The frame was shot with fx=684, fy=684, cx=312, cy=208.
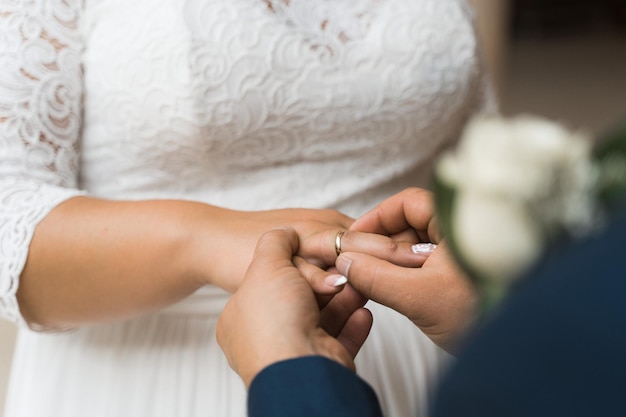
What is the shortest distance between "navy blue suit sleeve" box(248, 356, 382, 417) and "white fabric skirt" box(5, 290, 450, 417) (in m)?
0.42

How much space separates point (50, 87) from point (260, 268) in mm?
386

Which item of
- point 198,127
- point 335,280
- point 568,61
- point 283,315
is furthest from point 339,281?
point 568,61

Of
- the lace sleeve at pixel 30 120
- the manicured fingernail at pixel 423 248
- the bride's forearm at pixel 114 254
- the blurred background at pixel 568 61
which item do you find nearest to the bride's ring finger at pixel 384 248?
the manicured fingernail at pixel 423 248

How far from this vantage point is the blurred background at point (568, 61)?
3322 mm

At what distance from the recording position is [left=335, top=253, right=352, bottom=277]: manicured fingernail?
0.67 metres

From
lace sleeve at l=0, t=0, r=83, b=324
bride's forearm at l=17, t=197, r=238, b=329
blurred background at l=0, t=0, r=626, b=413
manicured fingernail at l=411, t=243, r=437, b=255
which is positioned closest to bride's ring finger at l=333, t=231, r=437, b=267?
manicured fingernail at l=411, t=243, r=437, b=255

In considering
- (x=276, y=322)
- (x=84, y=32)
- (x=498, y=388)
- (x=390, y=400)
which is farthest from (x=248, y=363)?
(x=84, y=32)

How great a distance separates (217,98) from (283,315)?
386 mm

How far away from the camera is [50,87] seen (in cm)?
82

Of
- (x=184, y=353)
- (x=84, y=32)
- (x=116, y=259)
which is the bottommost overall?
(x=184, y=353)

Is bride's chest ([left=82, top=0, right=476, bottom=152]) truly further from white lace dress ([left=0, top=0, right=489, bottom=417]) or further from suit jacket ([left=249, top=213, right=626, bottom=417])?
suit jacket ([left=249, top=213, right=626, bottom=417])

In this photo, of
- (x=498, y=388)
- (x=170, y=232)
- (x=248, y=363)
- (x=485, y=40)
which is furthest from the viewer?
(x=485, y=40)

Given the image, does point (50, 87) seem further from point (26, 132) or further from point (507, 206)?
point (507, 206)

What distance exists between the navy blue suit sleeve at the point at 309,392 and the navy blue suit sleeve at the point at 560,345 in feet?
0.52
